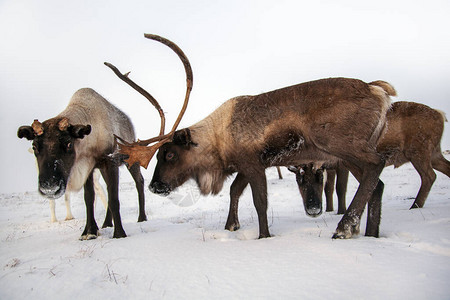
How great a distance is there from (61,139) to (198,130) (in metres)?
1.85

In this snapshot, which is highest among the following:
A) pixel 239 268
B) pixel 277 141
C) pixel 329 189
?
pixel 277 141

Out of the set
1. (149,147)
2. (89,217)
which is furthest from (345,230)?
(89,217)

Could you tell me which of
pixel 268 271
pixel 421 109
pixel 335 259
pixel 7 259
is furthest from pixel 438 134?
pixel 7 259

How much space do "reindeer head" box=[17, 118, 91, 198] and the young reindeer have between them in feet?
2.72

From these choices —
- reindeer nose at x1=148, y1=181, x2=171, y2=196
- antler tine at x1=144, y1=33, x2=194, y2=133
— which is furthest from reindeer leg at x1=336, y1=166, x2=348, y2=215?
reindeer nose at x1=148, y1=181, x2=171, y2=196

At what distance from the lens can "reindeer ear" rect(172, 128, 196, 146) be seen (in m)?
4.65

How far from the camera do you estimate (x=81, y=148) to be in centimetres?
426

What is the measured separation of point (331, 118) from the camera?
3.66m

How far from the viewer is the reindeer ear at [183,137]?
465cm

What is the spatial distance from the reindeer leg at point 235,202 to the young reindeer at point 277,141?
1cm

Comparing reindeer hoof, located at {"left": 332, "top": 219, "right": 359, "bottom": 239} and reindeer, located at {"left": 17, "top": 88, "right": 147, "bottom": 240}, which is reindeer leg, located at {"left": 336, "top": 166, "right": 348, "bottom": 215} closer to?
reindeer hoof, located at {"left": 332, "top": 219, "right": 359, "bottom": 239}

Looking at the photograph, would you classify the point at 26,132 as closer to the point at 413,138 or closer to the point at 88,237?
the point at 88,237

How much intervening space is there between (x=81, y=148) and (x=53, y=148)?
17.9 inches

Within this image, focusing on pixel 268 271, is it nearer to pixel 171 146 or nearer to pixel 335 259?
pixel 335 259
